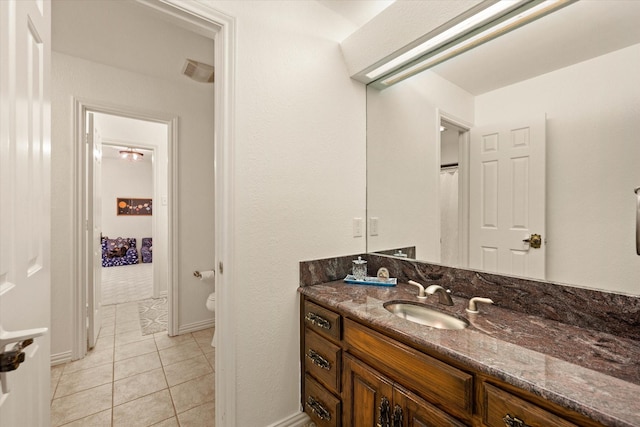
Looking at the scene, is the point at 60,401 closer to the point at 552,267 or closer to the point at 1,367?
the point at 1,367

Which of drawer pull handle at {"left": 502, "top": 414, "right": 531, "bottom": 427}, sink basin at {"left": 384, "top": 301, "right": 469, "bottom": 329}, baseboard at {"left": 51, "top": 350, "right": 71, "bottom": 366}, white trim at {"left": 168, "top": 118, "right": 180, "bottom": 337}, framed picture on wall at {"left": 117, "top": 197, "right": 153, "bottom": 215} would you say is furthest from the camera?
framed picture on wall at {"left": 117, "top": 197, "right": 153, "bottom": 215}

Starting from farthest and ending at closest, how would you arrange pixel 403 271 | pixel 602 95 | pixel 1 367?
pixel 403 271 → pixel 602 95 → pixel 1 367

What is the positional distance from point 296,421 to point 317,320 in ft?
2.08

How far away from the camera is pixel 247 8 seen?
1.40m

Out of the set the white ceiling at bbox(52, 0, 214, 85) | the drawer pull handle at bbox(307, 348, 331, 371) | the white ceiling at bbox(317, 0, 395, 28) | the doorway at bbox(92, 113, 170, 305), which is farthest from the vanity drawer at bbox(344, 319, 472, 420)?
the doorway at bbox(92, 113, 170, 305)

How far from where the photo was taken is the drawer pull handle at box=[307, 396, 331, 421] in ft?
4.49

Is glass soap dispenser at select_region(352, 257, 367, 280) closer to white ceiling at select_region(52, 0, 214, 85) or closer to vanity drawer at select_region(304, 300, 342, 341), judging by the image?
vanity drawer at select_region(304, 300, 342, 341)

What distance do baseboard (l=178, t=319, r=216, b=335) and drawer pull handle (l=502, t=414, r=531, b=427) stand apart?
2.83 meters

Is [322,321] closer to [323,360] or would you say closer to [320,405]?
[323,360]

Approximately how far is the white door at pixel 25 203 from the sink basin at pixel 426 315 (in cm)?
123

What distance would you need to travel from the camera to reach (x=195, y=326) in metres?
2.84

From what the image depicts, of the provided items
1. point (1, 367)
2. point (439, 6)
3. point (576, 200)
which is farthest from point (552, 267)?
point (1, 367)

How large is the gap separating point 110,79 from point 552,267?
346 cm

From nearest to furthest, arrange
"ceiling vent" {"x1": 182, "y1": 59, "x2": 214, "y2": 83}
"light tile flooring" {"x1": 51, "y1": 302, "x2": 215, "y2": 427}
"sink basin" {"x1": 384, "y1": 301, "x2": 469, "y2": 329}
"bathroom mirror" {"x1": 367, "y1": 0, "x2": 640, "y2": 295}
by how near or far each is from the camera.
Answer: "bathroom mirror" {"x1": 367, "y1": 0, "x2": 640, "y2": 295}, "sink basin" {"x1": 384, "y1": 301, "x2": 469, "y2": 329}, "light tile flooring" {"x1": 51, "y1": 302, "x2": 215, "y2": 427}, "ceiling vent" {"x1": 182, "y1": 59, "x2": 214, "y2": 83}
